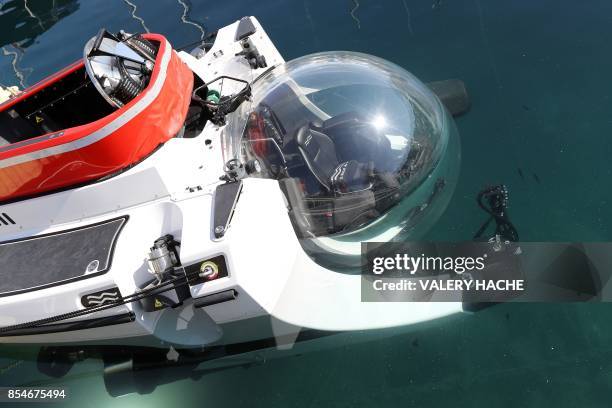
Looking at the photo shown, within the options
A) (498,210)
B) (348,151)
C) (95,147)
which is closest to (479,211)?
(498,210)

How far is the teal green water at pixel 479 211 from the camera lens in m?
3.21

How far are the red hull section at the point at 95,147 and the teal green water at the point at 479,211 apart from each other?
1.48 meters

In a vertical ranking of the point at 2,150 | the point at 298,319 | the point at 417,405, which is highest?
the point at 2,150

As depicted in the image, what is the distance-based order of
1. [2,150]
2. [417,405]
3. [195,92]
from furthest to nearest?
[195,92]
[2,150]
[417,405]

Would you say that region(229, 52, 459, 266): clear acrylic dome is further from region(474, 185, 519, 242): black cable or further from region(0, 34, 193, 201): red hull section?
region(0, 34, 193, 201): red hull section

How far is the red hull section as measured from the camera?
3.32m

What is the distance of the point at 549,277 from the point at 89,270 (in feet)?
10.7

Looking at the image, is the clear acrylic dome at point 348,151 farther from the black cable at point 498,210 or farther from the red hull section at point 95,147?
the red hull section at point 95,147

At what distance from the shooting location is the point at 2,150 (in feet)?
11.4

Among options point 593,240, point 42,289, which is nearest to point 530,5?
point 593,240

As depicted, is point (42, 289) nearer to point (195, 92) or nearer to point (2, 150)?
point (2, 150)

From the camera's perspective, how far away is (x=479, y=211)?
3969 millimetres

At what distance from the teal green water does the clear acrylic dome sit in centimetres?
57

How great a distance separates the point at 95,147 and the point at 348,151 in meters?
1.76
